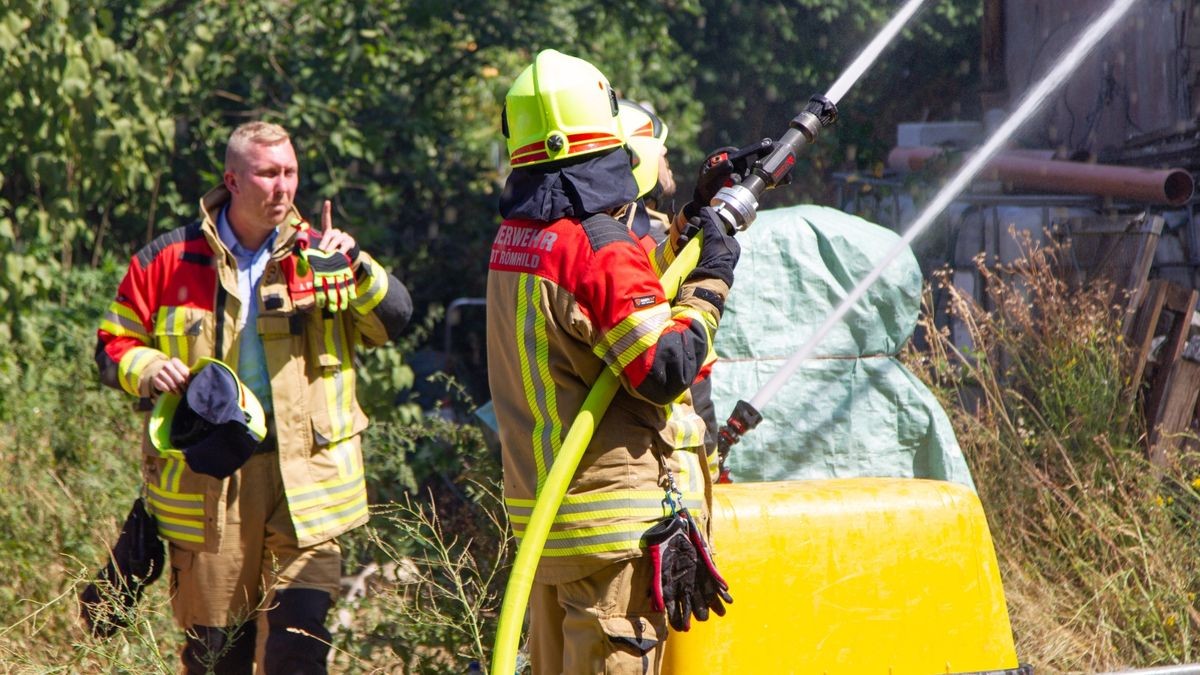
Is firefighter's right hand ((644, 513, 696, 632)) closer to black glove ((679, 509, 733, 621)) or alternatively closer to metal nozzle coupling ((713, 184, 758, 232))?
black glove ((679, 509, 733, 621))

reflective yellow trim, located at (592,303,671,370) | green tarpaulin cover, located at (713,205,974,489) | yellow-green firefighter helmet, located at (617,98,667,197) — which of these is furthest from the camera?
green tarpaulin cover, located at (713,205,974,489)

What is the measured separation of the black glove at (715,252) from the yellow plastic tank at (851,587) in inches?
26.7

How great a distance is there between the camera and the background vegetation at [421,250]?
163 inches

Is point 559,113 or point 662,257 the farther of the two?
point 662,257

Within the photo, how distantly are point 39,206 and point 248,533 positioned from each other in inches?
151

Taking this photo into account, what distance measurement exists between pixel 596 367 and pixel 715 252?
0.37m

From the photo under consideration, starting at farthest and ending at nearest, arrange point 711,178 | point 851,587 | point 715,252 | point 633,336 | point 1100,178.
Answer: point 1100,178, point 851,587, point 711,178, point 715,252, point 633,336

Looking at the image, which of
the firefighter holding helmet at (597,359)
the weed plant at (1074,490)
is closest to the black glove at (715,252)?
the firefighter holding helmet at (597,359)

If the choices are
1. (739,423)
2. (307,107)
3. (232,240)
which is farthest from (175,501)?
(307,107)

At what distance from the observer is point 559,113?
273 centimetres

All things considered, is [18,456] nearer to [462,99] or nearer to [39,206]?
[39,206]

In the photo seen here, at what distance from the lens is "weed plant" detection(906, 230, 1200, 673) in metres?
4.12

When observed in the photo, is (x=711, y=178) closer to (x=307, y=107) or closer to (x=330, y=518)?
(x=330, y=518)

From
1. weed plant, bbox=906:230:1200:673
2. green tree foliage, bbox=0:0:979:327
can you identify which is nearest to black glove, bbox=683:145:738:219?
weed plant, bbox=906:230:1200:673
